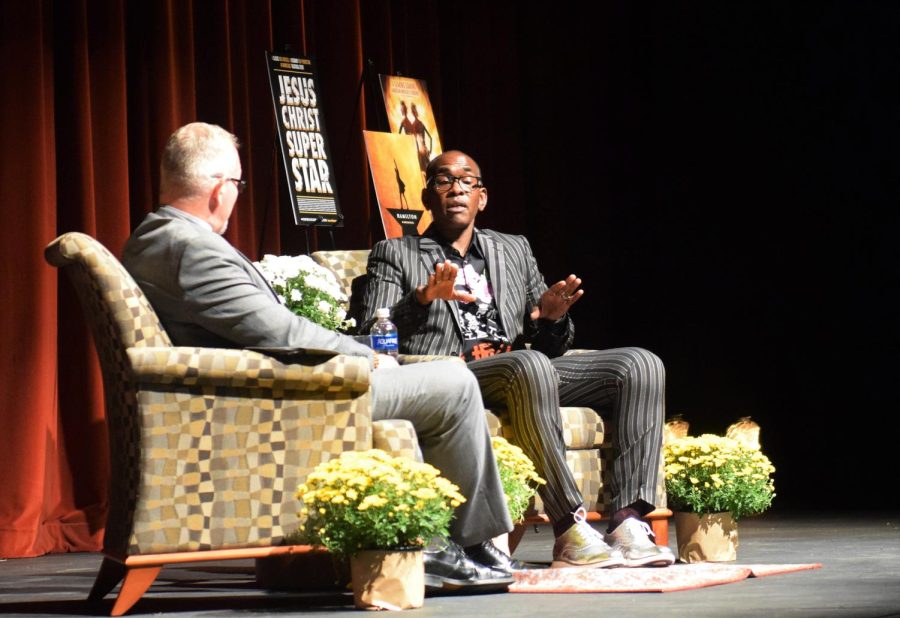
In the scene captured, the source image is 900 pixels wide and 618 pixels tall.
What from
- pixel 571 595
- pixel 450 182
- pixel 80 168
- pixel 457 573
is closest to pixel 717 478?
pixel 571 595

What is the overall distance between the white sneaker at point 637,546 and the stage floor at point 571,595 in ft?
0.95

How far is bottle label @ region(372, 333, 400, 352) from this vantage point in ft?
11.2

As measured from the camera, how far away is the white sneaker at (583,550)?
320cm

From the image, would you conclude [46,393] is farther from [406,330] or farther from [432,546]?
[432,546]

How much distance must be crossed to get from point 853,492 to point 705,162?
1589 mm

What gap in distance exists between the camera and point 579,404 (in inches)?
142

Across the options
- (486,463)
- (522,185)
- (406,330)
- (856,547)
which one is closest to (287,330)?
(486,463)

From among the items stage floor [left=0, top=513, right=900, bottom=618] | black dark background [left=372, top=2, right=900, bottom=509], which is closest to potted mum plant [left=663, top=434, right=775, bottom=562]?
stage floor [left=0, top=513, right=900, bottom=618]

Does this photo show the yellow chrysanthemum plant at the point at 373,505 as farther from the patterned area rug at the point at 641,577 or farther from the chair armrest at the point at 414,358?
the chair armrest at the point at 414,358

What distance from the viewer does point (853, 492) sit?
18.5 feet

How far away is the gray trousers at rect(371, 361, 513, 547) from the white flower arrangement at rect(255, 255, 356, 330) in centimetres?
83

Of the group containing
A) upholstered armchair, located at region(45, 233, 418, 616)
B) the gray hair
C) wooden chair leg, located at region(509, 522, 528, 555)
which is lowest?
wooden chair leg, located at region(509, 522, 528, 555)

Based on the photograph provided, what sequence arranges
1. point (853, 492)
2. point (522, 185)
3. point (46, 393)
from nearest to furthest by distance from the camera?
point (46, 393)
point (853, 492)
point (522, 185)

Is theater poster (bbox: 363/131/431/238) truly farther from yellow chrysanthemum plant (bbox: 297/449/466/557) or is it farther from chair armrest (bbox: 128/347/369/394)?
yellow chrysanthemum plant (bbox: 297/449/466/557)
